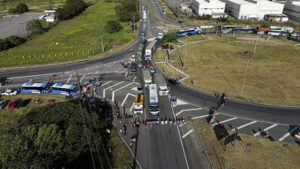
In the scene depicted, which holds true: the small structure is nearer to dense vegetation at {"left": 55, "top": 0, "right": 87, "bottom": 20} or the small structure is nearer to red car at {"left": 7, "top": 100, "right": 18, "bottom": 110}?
dense vegetation at {"left": 55, "top": 0, "right": 87, "bottom": 20}

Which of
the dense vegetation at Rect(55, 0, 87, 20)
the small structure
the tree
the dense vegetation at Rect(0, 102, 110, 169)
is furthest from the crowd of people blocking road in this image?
the dense vegetation at Rect(55, 0, 87, 20)

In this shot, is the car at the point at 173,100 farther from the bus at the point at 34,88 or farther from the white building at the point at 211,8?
the white building at the point at 211,8

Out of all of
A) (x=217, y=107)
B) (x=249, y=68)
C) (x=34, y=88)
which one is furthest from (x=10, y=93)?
(x=249, y=68)

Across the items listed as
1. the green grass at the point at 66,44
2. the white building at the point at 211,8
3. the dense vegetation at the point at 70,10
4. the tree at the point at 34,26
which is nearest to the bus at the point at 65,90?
the green grass at the point at 66,44

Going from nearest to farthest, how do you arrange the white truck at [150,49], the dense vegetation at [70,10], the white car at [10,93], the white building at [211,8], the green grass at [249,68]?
the green grass at [249,68], the white car at [10,93], the white truck at [150,49], the white building at [211,8], the dense vegetation at [70,10]

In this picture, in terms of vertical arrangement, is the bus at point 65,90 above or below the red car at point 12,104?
above

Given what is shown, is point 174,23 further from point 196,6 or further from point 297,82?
point 297,82

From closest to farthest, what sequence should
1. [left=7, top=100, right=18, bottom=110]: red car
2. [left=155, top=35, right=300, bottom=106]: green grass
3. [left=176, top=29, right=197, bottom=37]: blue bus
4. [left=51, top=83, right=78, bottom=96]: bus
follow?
[left=7, top=100, right=18, bottom=110]: red car
[left=155, top=35, right=300, bottom=106]: green grass
[left=51, top=83, right=78, bottom=96]: bus
[left=176, top=29, right=197, bottom=37]: blue bus
